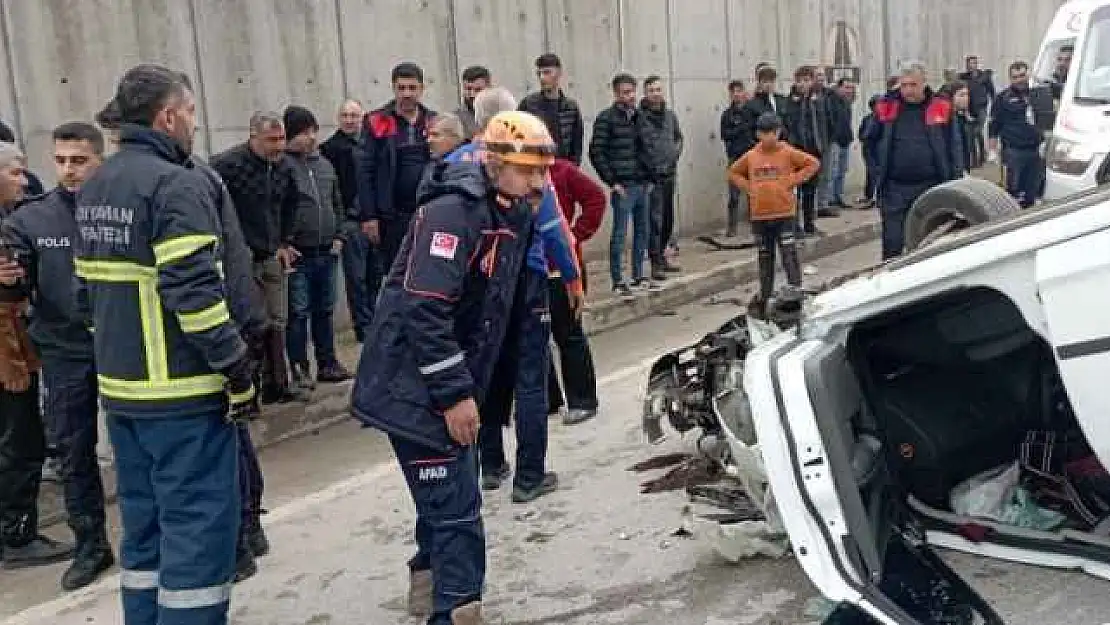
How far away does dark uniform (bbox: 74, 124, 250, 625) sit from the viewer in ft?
10.6

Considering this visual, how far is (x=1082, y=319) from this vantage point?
105 inches

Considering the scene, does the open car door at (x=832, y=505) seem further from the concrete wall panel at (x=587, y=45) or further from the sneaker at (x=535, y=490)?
the concrete wall panel at (x=587, y=45)

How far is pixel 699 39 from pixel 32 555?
10182mm

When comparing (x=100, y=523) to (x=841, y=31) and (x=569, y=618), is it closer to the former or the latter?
(x=569, y=618)

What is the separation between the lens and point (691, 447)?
537cm

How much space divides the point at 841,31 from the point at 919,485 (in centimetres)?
1381

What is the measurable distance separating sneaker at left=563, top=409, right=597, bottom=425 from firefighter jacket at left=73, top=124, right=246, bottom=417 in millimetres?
2950

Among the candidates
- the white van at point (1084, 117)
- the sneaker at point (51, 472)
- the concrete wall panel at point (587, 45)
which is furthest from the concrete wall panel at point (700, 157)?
the sneaker at point (51, 472)

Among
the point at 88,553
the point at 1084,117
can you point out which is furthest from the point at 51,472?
the point at 1084,117

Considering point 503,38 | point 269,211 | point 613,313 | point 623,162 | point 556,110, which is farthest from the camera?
point 503,38

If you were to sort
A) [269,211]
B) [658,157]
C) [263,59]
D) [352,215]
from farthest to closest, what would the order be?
[658,157] < [263,59] < [352,215] < [269,211]

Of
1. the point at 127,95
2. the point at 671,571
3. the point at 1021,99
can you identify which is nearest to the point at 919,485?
the point at 671,571

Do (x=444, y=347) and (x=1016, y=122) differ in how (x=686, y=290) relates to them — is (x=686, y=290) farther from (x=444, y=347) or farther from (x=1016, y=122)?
(x=444, y=347)

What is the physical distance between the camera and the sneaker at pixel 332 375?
7.36 metres
